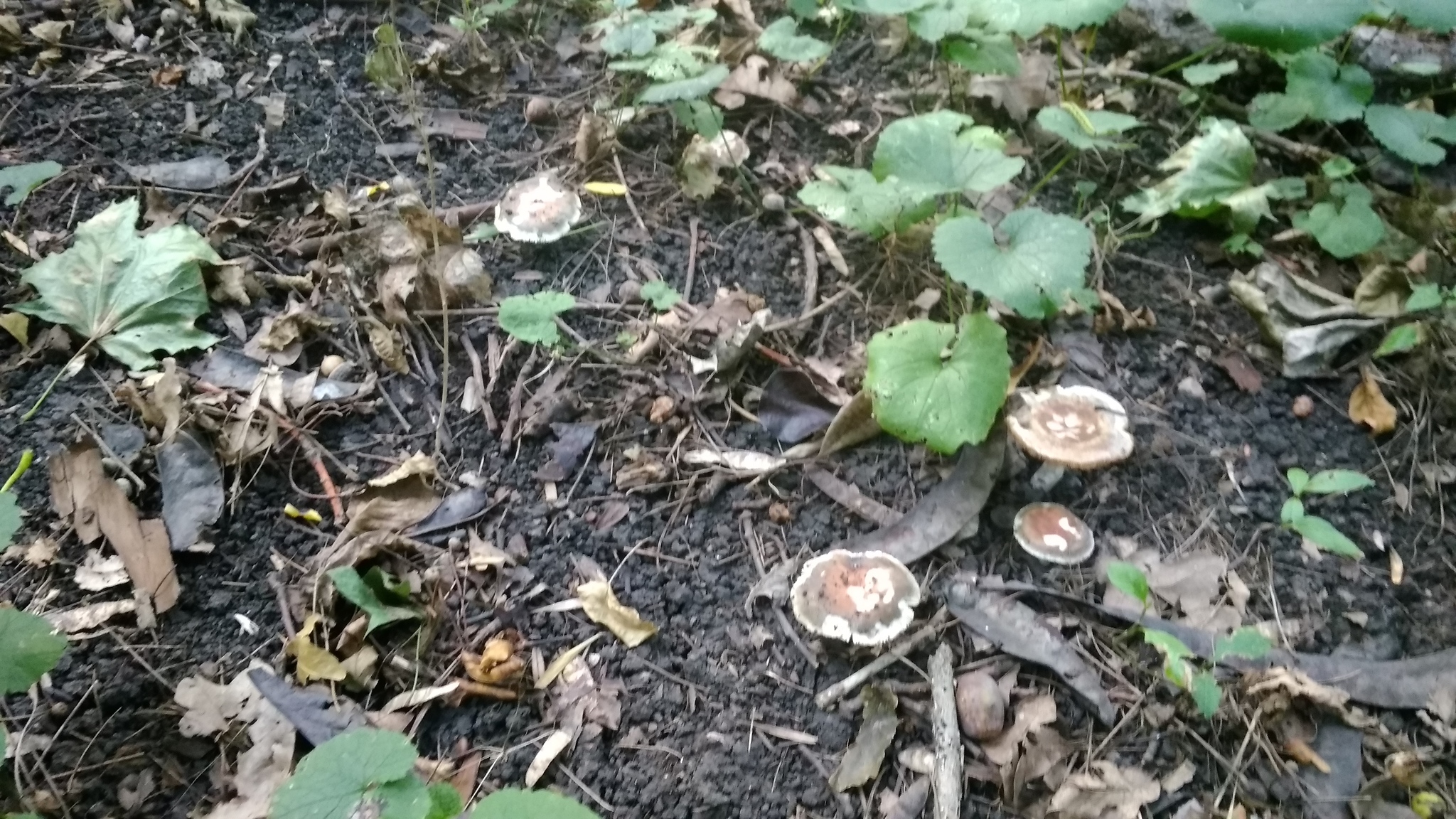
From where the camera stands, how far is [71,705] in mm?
1759

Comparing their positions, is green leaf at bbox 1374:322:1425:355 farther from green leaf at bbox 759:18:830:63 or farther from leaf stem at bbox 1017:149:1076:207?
green leaf at bbox 759:18:830:63

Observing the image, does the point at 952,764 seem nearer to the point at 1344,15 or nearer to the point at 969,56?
the point at 969,56

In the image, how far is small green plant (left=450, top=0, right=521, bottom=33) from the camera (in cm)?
334

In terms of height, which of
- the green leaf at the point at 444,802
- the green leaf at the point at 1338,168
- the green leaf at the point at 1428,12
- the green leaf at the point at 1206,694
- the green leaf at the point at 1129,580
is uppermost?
the green leaf at the point at 1428,12

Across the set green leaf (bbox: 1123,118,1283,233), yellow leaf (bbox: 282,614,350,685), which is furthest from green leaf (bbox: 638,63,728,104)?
yellow leaf (bbox: 282,614,350,685)

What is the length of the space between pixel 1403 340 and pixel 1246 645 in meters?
1.27

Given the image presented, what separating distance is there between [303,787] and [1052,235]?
201 centimetres

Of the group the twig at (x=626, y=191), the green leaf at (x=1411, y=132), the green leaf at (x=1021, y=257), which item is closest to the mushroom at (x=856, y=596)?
the green leaf at (x=1021, y=257)

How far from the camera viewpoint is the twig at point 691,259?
8.76 feet

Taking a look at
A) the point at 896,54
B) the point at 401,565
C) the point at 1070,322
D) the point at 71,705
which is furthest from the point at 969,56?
the point at 71,705

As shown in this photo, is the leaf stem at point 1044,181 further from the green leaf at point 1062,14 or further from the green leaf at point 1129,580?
the green leaf at point 1129,580

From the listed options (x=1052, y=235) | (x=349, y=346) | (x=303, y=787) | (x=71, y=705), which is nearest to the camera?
(x=303, y=787)

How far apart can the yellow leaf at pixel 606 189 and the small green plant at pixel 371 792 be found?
1.89m

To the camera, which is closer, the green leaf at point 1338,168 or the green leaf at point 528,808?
the green leaf at point 528,808
